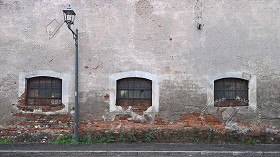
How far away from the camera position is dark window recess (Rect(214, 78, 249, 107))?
10961mm

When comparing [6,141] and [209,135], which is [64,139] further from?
[209,135]

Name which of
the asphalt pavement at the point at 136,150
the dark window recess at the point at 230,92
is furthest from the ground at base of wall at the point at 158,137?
the dark window recess at the point at 230,92

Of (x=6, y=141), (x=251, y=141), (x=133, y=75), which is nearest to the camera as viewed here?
(x=251, y=141)

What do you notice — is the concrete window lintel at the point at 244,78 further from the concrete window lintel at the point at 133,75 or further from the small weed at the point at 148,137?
the small weed at the point at 148,137

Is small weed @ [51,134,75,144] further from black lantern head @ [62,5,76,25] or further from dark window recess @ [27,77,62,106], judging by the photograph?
black lantern head @ [62,5,76,25]

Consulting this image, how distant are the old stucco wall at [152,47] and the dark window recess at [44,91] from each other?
0.38 metres

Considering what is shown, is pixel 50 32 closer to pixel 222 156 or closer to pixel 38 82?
pixel 38 82

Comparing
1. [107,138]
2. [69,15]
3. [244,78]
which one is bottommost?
[107,138]

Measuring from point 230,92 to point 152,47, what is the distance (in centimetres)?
293

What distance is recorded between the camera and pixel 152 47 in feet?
36.2

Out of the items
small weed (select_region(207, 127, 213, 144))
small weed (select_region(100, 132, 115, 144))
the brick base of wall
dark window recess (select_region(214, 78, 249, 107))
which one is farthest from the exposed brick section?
dark window recess (select_region(214, 78, 249, 107))

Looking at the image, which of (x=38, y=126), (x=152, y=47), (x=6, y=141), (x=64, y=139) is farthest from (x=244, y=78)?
(x=6, y=141)

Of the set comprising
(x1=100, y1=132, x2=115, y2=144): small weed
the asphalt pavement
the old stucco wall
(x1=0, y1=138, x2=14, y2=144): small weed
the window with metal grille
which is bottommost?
the asphalt pavement

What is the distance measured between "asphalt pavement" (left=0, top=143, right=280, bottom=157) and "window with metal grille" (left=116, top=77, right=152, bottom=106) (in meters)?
1.64
